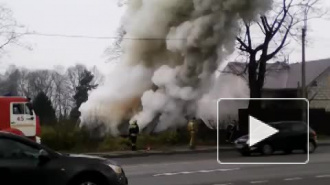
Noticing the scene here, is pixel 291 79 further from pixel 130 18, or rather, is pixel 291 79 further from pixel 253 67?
pixel 130 18

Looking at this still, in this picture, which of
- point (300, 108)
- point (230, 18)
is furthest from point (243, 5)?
point (300, 108)

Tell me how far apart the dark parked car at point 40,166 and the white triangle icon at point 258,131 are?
155 inches

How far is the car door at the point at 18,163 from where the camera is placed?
9055 mm

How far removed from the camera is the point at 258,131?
6.07m

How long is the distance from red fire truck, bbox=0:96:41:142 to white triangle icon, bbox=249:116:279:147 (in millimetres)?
17886

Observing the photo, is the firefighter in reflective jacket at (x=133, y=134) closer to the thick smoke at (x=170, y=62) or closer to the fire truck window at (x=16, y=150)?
the thick smoke at (x=170, y=62)

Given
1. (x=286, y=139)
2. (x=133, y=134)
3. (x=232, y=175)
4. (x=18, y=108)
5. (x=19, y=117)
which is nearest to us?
(x=286, y=139)

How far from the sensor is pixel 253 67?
4178cm

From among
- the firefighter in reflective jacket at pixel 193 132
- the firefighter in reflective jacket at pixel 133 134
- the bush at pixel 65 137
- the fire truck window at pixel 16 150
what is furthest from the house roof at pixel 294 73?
the fire truck window at pixel 16 150

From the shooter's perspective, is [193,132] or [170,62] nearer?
[193,132]

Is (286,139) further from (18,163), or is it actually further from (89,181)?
(18,163)

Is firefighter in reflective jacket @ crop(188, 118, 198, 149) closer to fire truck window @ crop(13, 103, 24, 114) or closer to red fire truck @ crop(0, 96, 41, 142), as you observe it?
red fire truck @ crop(0, 96, 41, 142)

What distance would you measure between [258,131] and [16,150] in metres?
4.71

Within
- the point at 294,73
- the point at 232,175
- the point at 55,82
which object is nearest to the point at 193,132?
the point at 232,175
